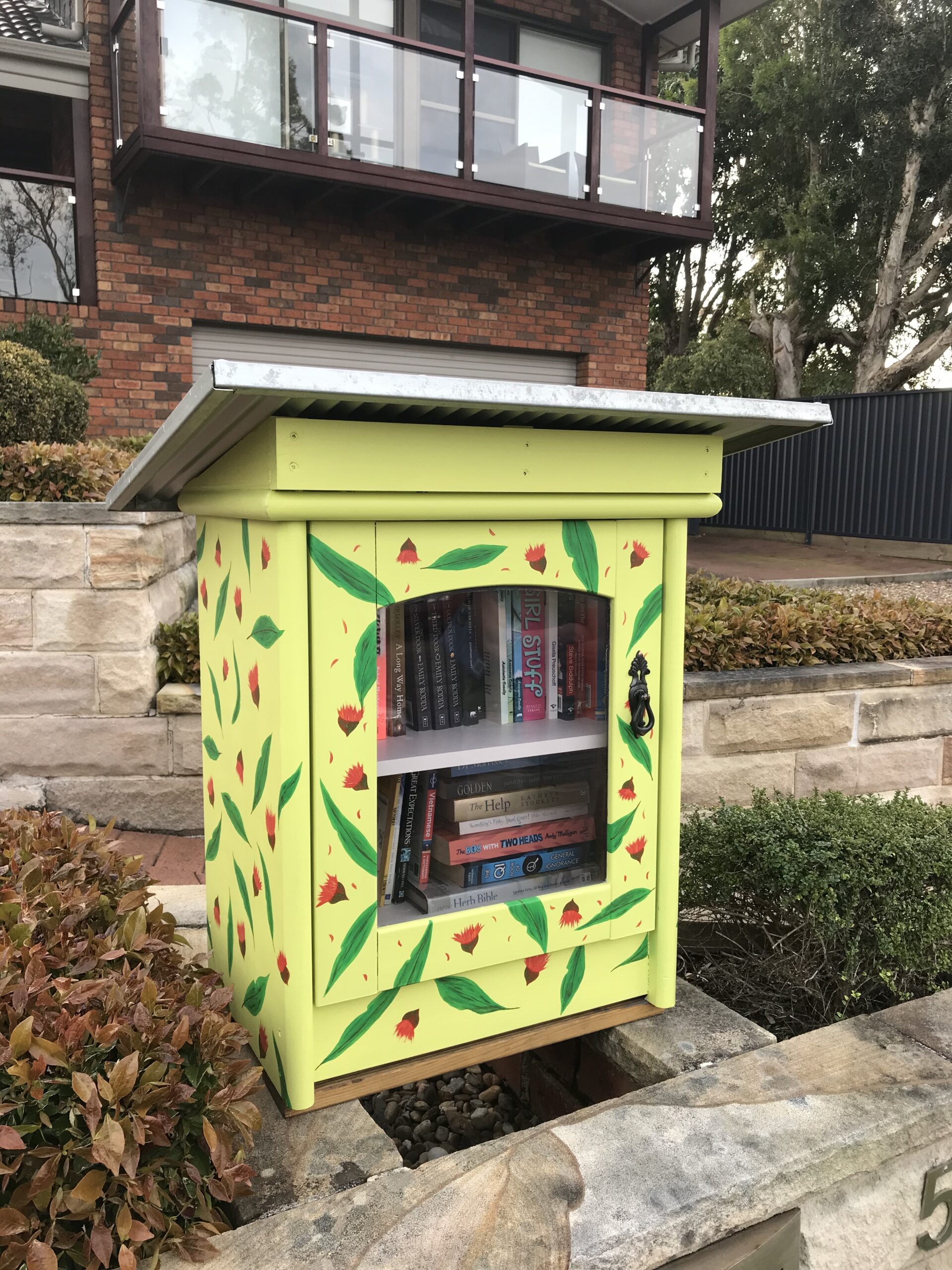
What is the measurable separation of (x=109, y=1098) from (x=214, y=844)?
1017 millimetres

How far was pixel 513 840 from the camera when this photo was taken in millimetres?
2344

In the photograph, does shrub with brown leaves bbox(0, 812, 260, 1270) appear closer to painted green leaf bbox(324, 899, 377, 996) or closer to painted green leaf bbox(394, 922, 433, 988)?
painted green leaf bbox(324, 899, 377, 996)

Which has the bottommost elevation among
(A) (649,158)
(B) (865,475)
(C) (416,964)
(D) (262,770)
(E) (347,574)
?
(C) (416,964)

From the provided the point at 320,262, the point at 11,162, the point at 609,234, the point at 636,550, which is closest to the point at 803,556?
the point at 609,234

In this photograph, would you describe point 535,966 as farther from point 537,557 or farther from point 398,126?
point 398,126

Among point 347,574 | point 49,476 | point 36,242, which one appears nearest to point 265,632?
point 347,574

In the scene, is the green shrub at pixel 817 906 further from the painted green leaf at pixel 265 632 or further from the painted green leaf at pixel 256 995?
the painted green leaf at pixel 265 632

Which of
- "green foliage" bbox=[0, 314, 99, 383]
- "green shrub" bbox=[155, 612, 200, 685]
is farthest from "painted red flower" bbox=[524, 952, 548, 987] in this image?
"green foliage" bbox=[0, 314, 99, 383]

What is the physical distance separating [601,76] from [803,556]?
6511mm

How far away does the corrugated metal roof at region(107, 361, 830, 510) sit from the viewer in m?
1.62

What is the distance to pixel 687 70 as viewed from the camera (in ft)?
40.2

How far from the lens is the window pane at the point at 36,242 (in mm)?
8492

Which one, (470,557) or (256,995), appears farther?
(256,995)

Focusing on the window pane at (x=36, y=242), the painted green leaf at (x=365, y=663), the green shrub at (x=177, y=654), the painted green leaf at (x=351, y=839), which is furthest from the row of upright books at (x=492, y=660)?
the window pane at (x=36, y=242)
